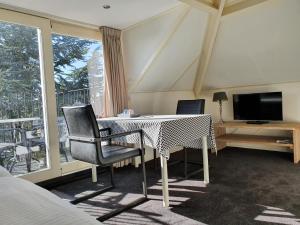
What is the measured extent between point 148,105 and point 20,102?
2.03m

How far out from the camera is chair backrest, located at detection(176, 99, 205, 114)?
326 cm

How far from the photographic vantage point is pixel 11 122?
9.45ft

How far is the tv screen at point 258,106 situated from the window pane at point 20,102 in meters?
3.23

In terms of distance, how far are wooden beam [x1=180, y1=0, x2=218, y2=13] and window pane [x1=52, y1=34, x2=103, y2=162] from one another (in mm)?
1572

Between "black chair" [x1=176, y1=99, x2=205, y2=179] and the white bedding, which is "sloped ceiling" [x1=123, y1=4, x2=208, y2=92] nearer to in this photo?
"black chair" [x1=176, y1=99, x2=205, y2=179]

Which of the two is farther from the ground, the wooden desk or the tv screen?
the tv screen

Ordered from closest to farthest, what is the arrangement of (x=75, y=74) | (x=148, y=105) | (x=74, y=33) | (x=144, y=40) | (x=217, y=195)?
(x=217, y=195), (x=74, y=33), (x=75, y=74), (x=144, y=40), (x=148, y=105)

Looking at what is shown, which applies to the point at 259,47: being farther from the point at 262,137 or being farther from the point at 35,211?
the point at 35,211

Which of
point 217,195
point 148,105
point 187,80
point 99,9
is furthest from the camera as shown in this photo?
point 187,80

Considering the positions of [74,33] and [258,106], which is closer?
[74,33]

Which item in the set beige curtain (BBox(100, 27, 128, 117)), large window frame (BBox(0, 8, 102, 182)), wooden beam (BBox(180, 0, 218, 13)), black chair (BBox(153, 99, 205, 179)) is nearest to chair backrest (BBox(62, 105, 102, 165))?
large window frame (BBox(0, 8, 102, 182))

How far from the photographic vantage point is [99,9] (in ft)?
9.46

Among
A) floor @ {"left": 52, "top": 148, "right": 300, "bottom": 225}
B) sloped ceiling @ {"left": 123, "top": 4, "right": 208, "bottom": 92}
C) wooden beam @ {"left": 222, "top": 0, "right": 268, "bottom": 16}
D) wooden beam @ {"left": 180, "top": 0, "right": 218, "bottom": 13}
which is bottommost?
floor @ {"left": 52, "top": 148, "right": 300, "bottom": 225}

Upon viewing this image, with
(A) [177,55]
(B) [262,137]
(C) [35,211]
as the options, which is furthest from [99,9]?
(B) [262,137]
